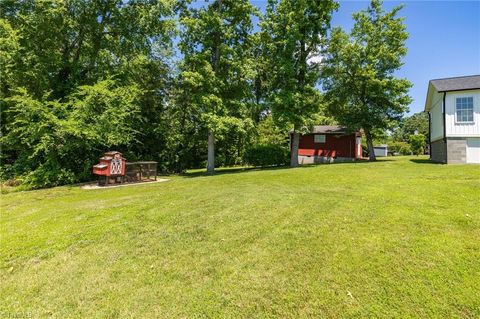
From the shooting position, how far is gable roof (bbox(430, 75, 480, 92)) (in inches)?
596

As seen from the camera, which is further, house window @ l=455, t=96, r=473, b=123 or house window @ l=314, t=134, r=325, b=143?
house window @ l=314, t=134, r=325, b=143

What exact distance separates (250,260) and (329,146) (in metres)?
23.9

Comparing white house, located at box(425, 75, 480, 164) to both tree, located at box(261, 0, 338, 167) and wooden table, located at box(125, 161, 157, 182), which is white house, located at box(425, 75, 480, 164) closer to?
tree, located at box(261, 0, 338, 167)

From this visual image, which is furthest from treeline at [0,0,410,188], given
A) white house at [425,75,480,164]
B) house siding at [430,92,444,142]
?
white house at [425,75,480,164]

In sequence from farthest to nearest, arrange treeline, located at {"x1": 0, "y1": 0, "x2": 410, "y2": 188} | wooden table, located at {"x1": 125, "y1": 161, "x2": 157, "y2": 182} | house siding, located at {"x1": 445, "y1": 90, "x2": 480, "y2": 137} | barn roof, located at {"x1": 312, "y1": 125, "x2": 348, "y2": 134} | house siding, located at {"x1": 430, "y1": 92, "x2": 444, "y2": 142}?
barn roof, located at {"x1": 312, "y1": 125, "x2": 348, "y2": 134} → house siding, located at {"x1": 430, "y1": 92, "x2": 444, "y2": 142} → house siding, located at {"x1": 445, "y1": 90, "x2": 480, "y2": 137} → treeline, located at {"x1": 0, "y1": 0, "x2": 410, "y2": 188} → wooden table, located at {"x1": 125, "y1": 161, "x2": 157, "y2": 182}

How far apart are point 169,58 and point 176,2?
17.7 feet

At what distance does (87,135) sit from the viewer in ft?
41.1

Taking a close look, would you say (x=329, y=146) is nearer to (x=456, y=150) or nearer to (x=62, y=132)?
(x=456, y=150)

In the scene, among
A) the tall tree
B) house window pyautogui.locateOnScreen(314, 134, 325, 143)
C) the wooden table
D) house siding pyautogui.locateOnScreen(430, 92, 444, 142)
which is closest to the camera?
the wooden table

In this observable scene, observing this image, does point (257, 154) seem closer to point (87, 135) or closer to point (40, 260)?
point (87, 135)

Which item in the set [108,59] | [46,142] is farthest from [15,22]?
[46,142]

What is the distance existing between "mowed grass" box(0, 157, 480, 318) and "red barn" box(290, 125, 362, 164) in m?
19.3

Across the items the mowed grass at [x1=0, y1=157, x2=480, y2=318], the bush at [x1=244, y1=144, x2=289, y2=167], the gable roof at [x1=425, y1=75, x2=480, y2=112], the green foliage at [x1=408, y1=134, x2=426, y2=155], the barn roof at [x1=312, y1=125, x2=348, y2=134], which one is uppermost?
the gable roof at [x1=425, y1=75, x2=480, y2=112]

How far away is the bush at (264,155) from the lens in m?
21.6
